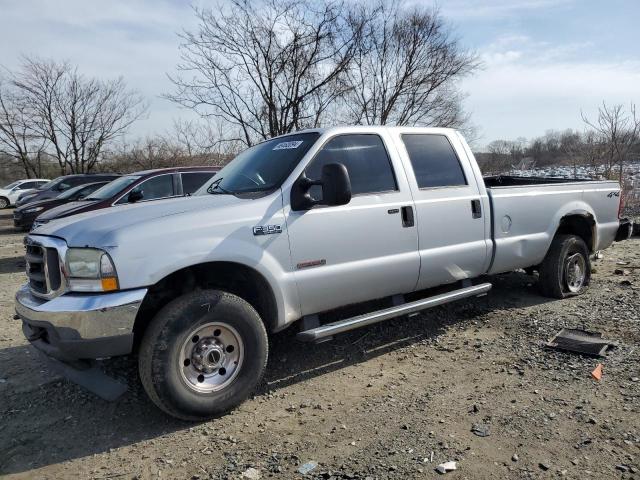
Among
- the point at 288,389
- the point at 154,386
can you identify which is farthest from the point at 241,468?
the point at 288,389

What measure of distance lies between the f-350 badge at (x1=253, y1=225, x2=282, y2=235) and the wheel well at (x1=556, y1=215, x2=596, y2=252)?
4018mm

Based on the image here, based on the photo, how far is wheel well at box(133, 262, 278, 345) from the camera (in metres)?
3.40

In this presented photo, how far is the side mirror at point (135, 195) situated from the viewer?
8.44 m

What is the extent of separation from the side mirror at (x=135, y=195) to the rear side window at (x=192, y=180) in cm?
75

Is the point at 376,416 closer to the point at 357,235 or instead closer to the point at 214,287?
the point at 357,235

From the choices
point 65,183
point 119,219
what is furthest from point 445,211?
point 65,183

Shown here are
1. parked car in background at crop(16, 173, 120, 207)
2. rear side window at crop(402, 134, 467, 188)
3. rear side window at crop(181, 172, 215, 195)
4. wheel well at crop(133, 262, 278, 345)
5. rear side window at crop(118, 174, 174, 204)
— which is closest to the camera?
wheel well at crop(133, 262, 278, 345)

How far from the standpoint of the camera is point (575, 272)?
6.03m

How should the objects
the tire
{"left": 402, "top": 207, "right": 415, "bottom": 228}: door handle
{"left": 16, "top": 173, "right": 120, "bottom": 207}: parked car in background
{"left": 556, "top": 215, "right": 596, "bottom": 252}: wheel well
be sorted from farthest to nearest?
{"left": 16, "top": 173, "right": 120, "bottom": 207}: parked car in background
{"left": 556, "top": 215, "right": 596, "bottom": 252}: wheel well
{"left": 402, "top": 207, "right": 415, "bottom": 228}: door handle
the tire

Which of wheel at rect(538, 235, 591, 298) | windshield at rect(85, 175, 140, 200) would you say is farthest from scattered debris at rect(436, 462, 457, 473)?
windshield at rect(85, 175, 140, 200)

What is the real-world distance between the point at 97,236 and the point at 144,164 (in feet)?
92.5

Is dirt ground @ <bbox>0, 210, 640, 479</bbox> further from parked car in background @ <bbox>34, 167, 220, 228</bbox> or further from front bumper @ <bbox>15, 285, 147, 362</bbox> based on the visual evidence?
parked car in background @ <bbox>34, 167, 220, 228</bbox>

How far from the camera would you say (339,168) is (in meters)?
3.46

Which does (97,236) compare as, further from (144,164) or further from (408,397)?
(144,164)
